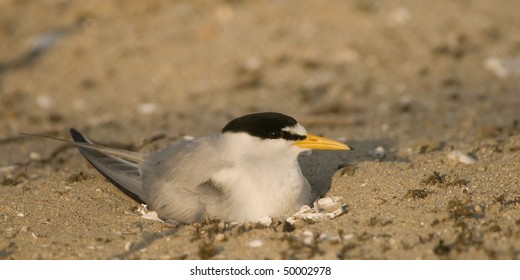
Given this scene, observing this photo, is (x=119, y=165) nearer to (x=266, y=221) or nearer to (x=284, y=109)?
(x=266, y=221)

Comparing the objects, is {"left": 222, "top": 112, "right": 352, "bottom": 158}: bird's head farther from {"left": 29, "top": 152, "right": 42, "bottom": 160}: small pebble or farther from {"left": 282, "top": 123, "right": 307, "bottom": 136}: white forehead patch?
{"left": 29, "top": 152, "right": 42, "bottom": 160}: small pebble

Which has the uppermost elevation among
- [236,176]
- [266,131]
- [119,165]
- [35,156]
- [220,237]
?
[266,131]

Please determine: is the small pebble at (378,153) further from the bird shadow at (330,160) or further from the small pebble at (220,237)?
the small pebble at (220,237)

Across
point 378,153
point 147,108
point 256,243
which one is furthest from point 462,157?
point 147,108

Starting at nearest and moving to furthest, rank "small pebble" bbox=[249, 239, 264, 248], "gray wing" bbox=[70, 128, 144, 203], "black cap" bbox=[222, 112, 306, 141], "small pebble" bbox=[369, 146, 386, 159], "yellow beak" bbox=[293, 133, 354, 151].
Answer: "small pebble" bbox=[249, 239, 264, 248] < "black cap" bbox=[222, 112, 306, 141] < "yellow beak" bbox=[293, 133, 354, 151] < "gray wing" bbox=[70, 128, 144, 203] < "small pebble" bbox=[369, 146, 386, 159]

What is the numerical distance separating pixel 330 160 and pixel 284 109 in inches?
87.5

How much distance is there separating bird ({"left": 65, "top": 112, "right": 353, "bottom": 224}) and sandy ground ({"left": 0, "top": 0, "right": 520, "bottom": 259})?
0.14 meters

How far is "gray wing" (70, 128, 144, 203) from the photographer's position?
4793 mm

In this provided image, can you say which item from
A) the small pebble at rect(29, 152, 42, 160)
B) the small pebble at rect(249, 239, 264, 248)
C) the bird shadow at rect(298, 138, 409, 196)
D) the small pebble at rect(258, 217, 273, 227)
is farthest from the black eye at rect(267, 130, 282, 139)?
the small pebble at rect(29, 152, 42, 160)

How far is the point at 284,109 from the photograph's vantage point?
7582 mm

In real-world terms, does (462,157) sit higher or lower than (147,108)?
higher

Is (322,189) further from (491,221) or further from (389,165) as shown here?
(491,221)

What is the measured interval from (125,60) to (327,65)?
2.33 m
